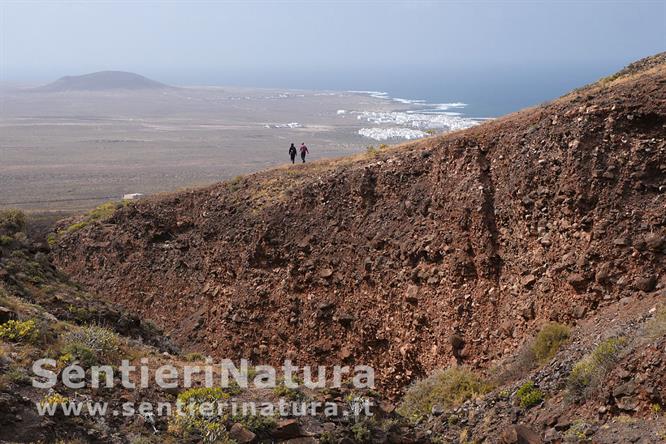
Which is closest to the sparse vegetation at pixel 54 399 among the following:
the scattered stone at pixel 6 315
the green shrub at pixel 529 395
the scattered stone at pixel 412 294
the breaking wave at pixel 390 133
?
the scattered stone at pixel 6 315

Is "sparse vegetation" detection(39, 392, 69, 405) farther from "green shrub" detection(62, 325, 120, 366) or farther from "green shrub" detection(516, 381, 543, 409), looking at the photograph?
"green shrub" detection(516, 381, 543, 409)

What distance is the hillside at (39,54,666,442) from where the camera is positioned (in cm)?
1181

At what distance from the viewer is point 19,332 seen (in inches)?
393

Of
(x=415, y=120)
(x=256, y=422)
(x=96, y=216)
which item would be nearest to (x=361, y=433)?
(x=256, y=422)

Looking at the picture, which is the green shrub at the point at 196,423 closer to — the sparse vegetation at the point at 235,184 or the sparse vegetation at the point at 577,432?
the sparse vegetation at the point at 577,432

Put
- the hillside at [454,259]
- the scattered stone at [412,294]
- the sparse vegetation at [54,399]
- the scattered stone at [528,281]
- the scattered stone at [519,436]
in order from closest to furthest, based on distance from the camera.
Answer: the sparse vegetation at [54,399], the scattered stone at [519,436], the hillside at [454,259], the scattered stone at [528,281], the scattered stone at [412,294]

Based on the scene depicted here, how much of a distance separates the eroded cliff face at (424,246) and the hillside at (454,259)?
0.14 ft

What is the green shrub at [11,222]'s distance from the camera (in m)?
17.1

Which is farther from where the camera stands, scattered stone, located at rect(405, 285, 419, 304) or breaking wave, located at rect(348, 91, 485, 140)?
breaking wave, located at rect(348, 91, 485, 140)

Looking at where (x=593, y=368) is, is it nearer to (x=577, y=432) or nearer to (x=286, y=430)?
(x=577, y=432)

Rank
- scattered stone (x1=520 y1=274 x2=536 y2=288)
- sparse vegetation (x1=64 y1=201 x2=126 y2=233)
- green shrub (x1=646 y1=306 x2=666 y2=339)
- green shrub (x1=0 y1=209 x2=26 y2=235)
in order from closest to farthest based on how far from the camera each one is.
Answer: green shrub (x1=646 y1=306 x2=666 y2=339)
scattered stone (x1=520 y1=274 x2=536 y2=288)
green shrub (x1=0 y1=209 x2=26 y2=235)
sparse vegetation (x1=64 y1=201 x2=126 y2=233)

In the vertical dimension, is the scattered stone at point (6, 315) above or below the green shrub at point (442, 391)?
above

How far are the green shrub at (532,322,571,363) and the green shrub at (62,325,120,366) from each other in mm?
7808

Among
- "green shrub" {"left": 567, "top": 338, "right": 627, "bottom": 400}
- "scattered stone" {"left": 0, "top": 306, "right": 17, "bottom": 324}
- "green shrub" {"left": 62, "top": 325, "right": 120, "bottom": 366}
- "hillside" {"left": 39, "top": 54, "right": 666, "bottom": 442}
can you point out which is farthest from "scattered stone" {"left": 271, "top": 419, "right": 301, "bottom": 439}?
"scattered stone" {"left": 0, "top": 306, "right": 17, "bottom": 324}
